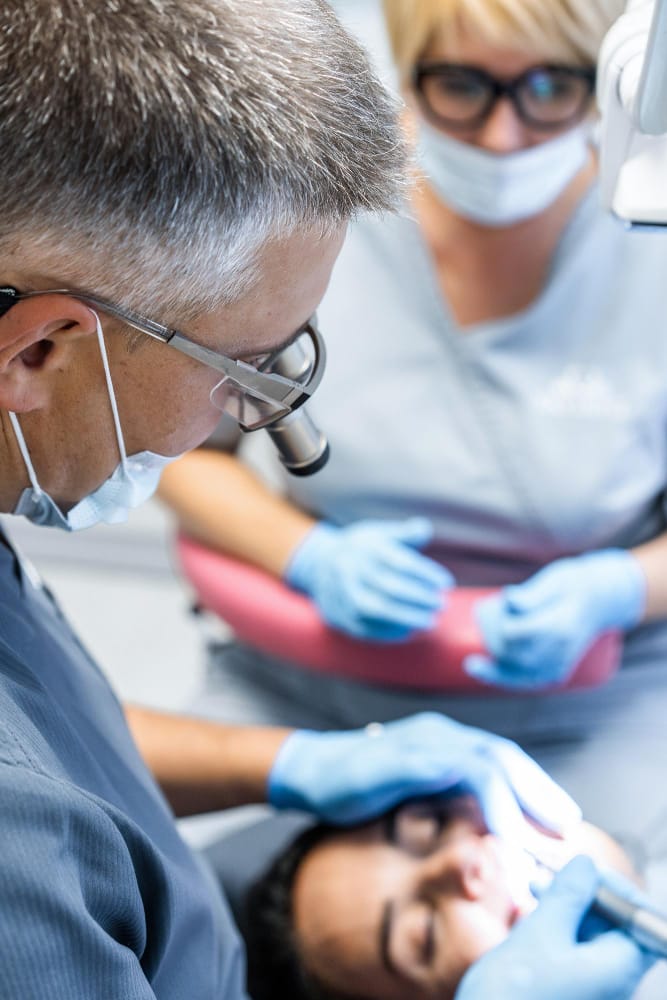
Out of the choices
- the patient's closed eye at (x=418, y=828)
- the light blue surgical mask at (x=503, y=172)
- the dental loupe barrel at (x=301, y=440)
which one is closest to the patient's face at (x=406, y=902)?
the patient's closed eye at (x=418, y=828)

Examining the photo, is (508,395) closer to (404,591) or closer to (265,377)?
(404,591)

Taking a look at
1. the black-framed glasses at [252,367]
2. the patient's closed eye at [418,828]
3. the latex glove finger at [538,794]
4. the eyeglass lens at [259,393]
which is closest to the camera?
the black-framed glasses at [252,367]

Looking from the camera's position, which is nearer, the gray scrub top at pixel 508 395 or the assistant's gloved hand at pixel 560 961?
the assistant's gloved hand at pixel 560 961

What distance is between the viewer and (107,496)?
2.83 feet

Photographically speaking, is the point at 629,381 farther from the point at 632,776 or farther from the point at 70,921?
the point at 70,921

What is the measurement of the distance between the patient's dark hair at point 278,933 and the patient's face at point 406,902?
0.05 feet

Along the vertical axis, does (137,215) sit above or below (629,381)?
above

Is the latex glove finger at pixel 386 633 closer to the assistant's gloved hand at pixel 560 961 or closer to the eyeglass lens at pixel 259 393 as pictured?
the assistant's gloved hand at pixel 560 961

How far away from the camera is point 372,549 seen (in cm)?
149

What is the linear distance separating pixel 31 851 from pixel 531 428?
39.4 inches

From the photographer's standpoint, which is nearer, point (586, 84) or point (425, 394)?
point (586, 84)

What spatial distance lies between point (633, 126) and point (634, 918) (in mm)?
658

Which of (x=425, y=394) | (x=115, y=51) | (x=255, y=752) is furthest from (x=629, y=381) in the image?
(x=115, y=51)

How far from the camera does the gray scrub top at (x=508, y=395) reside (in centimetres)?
146
